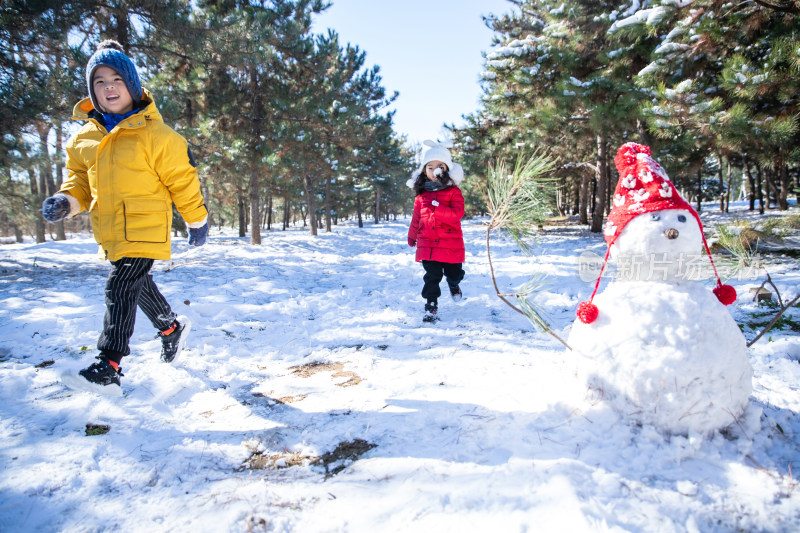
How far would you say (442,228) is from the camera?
4074 millimetres

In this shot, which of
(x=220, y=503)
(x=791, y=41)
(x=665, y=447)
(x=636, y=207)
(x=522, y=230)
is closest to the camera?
(x=220, y=503)

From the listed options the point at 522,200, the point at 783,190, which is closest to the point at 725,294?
the point at 522,200

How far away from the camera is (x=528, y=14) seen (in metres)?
13.2

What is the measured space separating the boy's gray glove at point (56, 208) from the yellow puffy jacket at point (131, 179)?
0.06 m

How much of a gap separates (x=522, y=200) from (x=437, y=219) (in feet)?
6.80

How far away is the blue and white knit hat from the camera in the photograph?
2160 mm

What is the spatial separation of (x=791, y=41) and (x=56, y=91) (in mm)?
10810

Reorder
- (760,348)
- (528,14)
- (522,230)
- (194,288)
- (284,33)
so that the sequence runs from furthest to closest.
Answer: (528,14)
(284,33)
(194,288)
(760,348)
(522,230)

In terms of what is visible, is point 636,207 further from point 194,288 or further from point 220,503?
point 194,288

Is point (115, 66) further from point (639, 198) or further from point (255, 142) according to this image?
point (255, 142)

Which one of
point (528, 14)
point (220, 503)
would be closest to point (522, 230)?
point (220, 503)

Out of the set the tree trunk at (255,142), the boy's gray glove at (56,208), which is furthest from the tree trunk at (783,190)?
the boy's gray glove at (56,208)

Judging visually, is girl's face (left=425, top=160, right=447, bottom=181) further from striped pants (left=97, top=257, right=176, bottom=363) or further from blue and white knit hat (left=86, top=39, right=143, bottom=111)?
striped pants (left=97, top=257, right=176, bottom=363)

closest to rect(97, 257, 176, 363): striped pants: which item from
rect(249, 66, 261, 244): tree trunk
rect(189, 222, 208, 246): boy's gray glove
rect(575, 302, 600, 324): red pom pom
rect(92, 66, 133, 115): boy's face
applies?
rect(189, 222, 208, 246): boy's gray glove
